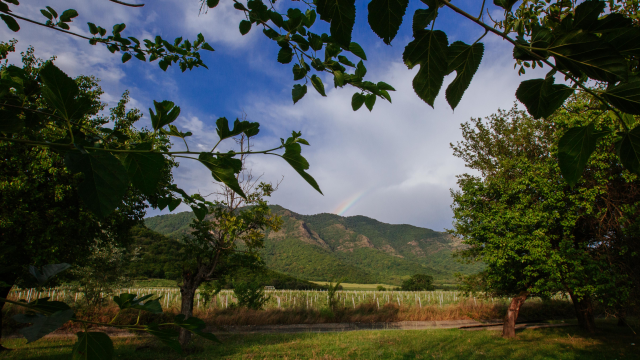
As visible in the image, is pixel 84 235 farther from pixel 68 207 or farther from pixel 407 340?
pixel 407 340

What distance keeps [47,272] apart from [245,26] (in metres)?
1.02

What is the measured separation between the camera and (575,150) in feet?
2.03

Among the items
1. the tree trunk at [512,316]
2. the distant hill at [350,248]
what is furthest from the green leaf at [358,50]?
the distant hill at [350,248]

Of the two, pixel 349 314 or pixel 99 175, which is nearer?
pixel 99 175

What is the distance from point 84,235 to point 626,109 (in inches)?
407

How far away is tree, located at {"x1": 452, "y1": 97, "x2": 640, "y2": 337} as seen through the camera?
25.3 ft

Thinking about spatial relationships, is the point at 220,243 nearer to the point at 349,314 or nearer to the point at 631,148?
the point at 631,148

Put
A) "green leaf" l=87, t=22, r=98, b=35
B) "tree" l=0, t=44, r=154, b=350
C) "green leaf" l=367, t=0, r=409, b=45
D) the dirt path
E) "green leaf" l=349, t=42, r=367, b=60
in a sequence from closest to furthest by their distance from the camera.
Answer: "green leaf" l=367, t=0, r=409, b=45
"green leaf" l=349, t=42, r=367, b=60
"green leaf" l=87, t=22, r=98, b=35
"tree" l=0, t=44, r=154, b=350
the dirt path

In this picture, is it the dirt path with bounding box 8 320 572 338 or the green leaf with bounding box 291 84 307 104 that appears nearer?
the green leaf with bounding box 291 84 307 104

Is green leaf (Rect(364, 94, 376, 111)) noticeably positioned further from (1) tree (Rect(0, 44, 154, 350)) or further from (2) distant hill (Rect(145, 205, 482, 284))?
(2) distant hill (Rect(145, 205, 482, 284))

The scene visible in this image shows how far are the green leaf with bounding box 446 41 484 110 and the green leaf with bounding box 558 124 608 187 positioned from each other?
276 mm

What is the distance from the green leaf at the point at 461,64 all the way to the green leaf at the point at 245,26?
91 cm

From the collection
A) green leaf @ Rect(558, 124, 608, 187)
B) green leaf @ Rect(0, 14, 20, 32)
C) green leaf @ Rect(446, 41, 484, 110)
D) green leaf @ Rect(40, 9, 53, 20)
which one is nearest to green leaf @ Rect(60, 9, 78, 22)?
green leaf @ Rect(40, 9, 53, 20)

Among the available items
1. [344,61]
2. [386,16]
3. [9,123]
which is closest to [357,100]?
[344,61]
